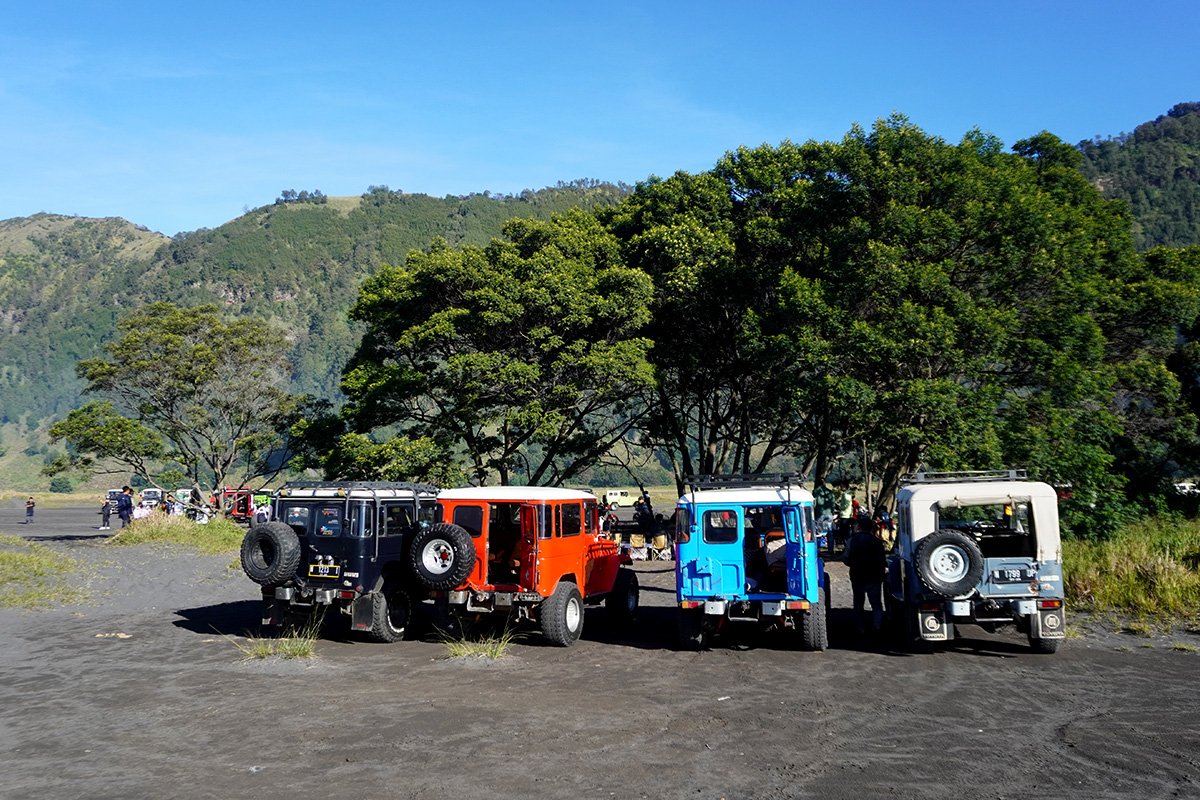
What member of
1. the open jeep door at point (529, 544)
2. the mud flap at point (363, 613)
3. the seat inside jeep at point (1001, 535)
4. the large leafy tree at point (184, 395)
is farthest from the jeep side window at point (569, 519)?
the large leafy tree at point (184, 395)

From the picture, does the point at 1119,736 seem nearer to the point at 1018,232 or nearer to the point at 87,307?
the point at 1018,232

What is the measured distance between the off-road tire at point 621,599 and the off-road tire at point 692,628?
290 cm

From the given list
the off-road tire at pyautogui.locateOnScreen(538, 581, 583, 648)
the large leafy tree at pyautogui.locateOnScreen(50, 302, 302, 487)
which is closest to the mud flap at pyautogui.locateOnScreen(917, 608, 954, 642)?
the off-road tire at pyautogui.locateOnScreen(538, 581, 583, 648)

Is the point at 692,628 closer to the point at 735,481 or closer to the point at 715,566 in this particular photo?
the point at 715,566

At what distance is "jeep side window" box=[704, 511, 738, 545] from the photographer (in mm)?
14070

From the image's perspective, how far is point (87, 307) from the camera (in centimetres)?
19538

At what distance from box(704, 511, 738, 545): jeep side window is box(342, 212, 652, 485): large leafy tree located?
43.9 ft

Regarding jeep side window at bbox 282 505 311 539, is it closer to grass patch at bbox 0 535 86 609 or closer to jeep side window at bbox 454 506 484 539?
jeep side window at bbox 454 506 484 539

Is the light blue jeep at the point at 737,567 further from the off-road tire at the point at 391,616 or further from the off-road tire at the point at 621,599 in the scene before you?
the off-road tire at the point at 391,616

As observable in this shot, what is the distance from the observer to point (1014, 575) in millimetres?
12984

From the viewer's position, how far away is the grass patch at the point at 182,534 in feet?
99.2

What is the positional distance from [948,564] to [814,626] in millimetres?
2109

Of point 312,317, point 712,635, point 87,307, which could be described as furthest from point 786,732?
point 87,307

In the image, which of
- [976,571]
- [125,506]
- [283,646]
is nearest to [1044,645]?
[976,571]
